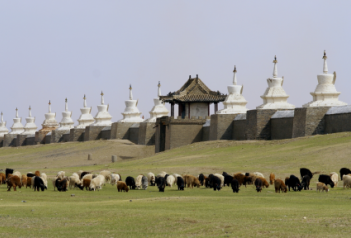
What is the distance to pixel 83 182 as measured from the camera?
28.1 meters

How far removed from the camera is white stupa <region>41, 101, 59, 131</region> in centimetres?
11181

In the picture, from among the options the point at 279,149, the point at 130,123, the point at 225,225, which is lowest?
the point at 225,225

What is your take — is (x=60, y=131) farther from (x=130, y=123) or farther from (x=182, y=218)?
(x=182, y=218)

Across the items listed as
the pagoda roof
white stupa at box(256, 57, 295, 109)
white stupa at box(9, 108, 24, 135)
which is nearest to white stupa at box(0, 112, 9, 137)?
white stupa at box(9, 108, 24, 135)

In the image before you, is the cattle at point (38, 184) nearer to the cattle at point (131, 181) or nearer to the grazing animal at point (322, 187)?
the cattle at point (131, 181)

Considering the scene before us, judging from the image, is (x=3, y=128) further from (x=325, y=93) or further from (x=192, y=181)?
(x=192, y=181)

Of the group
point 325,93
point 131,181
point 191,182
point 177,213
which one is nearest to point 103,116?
point 325,93

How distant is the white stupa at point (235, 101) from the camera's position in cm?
6212

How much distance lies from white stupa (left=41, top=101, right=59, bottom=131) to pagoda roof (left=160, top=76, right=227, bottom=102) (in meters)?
49.1

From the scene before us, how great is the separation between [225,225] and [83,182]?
46.7 ft

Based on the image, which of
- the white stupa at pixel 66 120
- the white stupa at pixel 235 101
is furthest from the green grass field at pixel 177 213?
the white stupa at pixel 66 120

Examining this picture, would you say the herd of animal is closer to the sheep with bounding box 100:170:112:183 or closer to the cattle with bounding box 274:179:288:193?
the cattle with bounding box 274:179:288:193

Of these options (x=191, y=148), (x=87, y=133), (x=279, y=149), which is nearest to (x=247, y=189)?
A: (x=279, y=149)

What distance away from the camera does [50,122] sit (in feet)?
372
